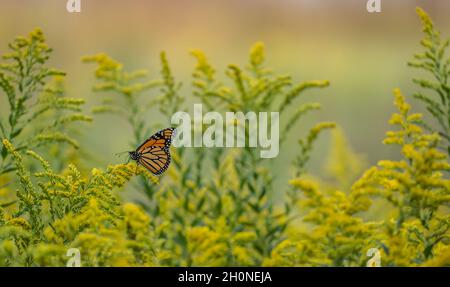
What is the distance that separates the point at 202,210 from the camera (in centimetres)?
215

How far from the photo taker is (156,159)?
2.08 metres

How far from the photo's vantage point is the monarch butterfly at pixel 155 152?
2002 millimetres

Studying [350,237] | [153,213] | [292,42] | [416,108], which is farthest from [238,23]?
[350,237]

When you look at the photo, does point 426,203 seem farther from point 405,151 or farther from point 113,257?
point 113,257

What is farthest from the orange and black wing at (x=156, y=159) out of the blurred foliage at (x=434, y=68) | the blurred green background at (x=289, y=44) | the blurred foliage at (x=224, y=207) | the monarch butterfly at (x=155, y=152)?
the blurred green background at (x=289, y=44)

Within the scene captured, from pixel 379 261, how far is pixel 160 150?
830 millimetres

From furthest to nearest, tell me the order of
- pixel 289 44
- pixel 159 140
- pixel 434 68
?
1. pixel 289 44
2. pixel 159 140
3. pixel 434 68

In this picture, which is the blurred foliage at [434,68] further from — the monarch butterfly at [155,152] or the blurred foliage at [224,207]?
the monarch butterfly at [155,152]

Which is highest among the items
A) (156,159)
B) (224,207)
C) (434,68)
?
(434,68)

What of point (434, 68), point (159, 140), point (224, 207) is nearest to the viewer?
point (434, 68)

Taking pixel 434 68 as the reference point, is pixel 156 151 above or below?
below

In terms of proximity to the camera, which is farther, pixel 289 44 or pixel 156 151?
pixel 289 44

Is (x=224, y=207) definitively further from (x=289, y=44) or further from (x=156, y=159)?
(x=289, y=44)

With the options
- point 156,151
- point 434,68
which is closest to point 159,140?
point 156,151
